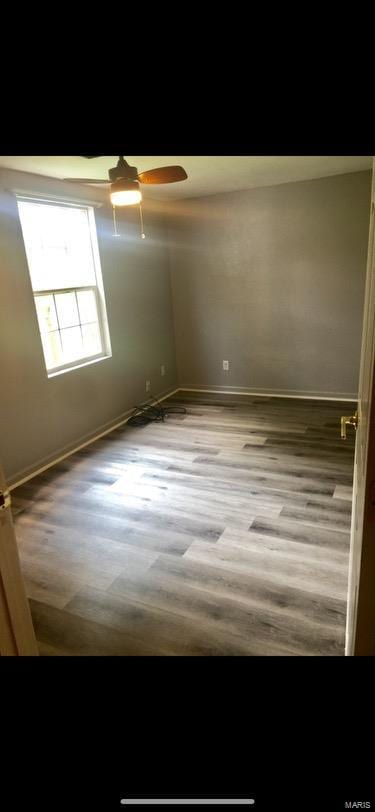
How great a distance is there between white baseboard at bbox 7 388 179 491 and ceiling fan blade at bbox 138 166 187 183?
2.35 m

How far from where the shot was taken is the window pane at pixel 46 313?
3.60 metres

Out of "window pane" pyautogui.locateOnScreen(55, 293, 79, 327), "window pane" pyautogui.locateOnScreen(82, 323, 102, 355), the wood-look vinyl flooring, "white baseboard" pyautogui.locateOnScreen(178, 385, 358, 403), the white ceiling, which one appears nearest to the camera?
the wood-look vinyl flooring

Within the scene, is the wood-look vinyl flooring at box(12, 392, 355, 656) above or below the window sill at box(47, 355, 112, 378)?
below

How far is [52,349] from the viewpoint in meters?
3.80

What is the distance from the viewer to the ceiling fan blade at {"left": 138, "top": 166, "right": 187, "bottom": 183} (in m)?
2.50

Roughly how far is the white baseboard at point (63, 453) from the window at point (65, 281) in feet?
2.34

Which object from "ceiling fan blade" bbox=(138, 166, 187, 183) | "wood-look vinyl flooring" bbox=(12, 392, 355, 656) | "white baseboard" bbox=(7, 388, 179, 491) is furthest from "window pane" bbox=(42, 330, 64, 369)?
"ceiling fan blade" bbox=(138, 166, 187, 183)

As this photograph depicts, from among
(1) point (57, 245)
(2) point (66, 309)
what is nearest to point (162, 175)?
(1) point (57, 245)

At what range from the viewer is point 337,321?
183 inches

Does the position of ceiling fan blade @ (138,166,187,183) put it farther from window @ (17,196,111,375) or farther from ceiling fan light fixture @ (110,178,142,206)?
window @ (17,196,111,375)

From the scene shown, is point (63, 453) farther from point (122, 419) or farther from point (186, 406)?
point (186, 406)

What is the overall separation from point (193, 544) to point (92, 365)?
2300mm

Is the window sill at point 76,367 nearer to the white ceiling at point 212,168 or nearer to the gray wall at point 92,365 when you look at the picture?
the gray wall at point 92,365
